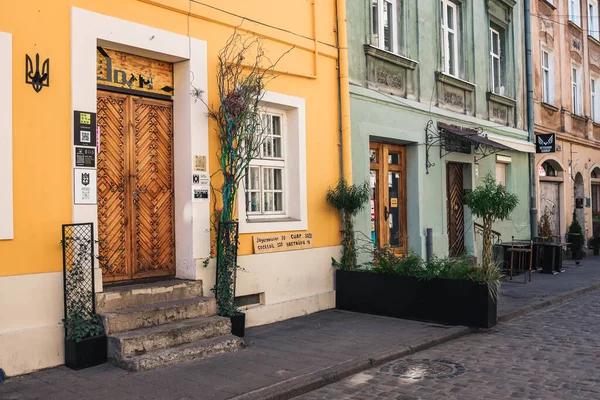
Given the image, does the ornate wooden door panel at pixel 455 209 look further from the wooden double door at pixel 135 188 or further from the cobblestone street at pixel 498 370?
the wooden double door at pixel 135 188

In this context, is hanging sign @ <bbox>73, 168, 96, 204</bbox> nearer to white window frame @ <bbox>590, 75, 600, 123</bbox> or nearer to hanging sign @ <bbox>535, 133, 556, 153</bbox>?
hanging sign @ <bbox>535, 133, 556, 153</bbox>

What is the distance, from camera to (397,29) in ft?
38.9

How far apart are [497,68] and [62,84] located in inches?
496

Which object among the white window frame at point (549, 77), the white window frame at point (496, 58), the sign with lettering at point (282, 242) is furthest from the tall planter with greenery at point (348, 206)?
the white window frame at point (549, 77)

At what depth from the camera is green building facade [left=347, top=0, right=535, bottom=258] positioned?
10758mm

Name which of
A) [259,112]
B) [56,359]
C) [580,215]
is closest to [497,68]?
[580,215]

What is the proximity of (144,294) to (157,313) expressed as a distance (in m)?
0.32

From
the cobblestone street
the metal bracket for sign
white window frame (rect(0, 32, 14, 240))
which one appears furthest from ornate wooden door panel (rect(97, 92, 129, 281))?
the metal bracket for sign

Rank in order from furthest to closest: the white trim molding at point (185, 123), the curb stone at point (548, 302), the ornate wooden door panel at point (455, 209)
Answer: the ornate wooden door panel at point (455, 209) → the curb stone at point (548, 302) → the white trim molding at point (185, 123)

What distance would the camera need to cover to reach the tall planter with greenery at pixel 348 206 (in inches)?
373

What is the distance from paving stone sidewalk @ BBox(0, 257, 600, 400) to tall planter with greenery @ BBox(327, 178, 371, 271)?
90 cm

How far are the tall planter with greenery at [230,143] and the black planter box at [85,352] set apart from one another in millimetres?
1647

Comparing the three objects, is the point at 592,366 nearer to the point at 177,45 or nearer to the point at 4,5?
the point at 177,45

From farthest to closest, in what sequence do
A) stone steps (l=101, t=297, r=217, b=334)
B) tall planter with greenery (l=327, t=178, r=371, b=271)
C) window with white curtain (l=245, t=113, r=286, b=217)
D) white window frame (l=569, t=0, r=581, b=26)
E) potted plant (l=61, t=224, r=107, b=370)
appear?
white window frame (l=569, t=0, r=581, b=26) < tall planter with greenery (l=327, t=178, r=371, b=271) < window with white curtain (l=245, t=113, r=286, b=217) < stone steps (l=101, t=297, r=217, b=334) < potted plant (l=61, t=224, r=107, b=370)
